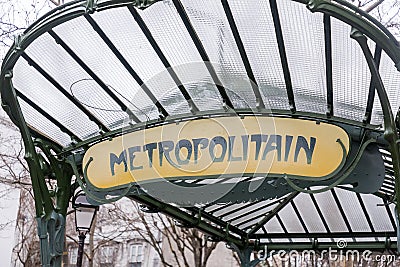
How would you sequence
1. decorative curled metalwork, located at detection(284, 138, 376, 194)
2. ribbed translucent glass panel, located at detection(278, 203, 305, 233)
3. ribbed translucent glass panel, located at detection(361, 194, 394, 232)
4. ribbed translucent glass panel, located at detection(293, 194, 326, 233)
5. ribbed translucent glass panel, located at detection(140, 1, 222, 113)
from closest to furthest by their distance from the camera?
ribbed translucent glass panel, located at detection(140, 1, 222, 113)
decorative curled metalwork, located at detection(284, 138, 376, 194)
ribbed translucent glass panel, located at detection(361, 194, 394, 232)
ribbed translucent glass panel, located at detection(293, 194, 326, 233)
ribbed translucent glass panel, located at detection(278, 203, 305, 233)

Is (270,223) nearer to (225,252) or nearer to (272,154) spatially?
(272,154)

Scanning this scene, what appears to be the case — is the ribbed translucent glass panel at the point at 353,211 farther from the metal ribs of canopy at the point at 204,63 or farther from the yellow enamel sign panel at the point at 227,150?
the yellow enamel sign panel at the point at 227,150

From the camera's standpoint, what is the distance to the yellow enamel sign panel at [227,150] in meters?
4.04

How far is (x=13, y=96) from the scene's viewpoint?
172 inches

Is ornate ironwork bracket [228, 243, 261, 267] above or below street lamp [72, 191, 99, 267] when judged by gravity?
below

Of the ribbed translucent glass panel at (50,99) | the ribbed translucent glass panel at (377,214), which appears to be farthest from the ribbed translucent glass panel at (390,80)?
the ribbed translucent glass panel at (377,214)

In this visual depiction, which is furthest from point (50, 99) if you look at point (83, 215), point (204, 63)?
point (83, 215)

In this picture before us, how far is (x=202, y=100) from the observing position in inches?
182

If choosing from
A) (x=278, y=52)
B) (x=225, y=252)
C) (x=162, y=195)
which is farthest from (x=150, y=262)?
(x=278, y=52)

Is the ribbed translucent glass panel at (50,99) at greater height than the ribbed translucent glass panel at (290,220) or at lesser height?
greater

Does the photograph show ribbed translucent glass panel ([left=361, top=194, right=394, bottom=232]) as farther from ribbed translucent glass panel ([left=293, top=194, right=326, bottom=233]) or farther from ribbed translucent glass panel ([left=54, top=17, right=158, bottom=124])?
ribbed translucent glass panel ([left=54, top=17, right=158, bottom=124])

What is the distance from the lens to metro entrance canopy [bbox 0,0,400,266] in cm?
364

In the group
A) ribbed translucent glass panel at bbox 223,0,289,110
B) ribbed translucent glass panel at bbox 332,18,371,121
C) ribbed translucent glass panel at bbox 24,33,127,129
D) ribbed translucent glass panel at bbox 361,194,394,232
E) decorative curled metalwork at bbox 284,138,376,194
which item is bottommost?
decorative curled metalwork at bbox 284,138,376,194

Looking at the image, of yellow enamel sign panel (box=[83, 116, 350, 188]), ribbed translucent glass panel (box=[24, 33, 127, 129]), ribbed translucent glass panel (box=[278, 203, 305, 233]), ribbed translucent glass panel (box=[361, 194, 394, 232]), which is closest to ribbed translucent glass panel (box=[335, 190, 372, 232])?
ribbed translucent glass panel (box=[361, 194, 394, 232])
